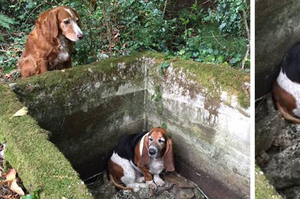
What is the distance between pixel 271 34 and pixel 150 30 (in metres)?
3.76

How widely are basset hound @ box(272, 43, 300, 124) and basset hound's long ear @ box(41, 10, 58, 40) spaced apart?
2.19m

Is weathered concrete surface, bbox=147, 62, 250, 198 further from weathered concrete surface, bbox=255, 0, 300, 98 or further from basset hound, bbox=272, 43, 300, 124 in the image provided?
weathered concrete surface, bbox=255, 0, 300, 98

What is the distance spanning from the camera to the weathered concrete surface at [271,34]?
5.73 ft

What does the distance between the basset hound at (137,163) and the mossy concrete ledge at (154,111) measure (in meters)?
0.23

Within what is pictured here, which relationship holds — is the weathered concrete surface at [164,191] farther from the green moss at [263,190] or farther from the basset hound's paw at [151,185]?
the green moss at [263,190]

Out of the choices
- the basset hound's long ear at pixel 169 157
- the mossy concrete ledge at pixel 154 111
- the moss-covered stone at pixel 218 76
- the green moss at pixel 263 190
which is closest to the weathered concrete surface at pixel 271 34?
the green moss at pixel 263 190

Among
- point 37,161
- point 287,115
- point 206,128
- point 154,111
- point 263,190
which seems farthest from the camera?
point 154,111

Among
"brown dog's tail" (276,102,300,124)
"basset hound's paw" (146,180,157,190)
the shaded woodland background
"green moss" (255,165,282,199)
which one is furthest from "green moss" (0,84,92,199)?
the shaded woodland background

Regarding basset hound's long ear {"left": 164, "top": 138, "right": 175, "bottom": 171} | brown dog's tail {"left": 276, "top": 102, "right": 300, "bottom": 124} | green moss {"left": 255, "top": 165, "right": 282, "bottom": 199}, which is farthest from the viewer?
basset hound's long ear {"left": 164, "top": 138, "right": 175, "bottom": 171}

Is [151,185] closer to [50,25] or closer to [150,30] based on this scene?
[50,25]

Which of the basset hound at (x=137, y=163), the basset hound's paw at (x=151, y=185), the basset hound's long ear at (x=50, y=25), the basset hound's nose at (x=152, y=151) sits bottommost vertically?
the basset hound's paw at (x=151, y=185)

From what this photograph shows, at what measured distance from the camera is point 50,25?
3.56 m

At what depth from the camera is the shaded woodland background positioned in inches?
185

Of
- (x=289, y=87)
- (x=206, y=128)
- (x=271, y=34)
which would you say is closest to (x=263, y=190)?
(x=271, y=34)
